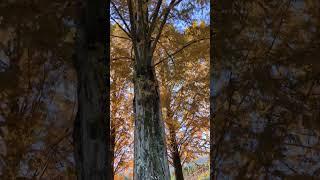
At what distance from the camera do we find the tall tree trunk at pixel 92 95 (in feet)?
5.20

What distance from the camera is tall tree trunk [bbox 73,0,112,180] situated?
1586 mm

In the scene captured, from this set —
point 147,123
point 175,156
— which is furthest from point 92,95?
point 175,156

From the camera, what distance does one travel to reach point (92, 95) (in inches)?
63.8

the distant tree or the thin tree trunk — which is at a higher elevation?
the distant tree

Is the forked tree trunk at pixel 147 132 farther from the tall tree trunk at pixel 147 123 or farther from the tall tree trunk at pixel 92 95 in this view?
the tall tree trunk at pixel 92 95

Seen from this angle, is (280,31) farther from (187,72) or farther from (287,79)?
(187,72)

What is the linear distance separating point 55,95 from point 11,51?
24 centimetres

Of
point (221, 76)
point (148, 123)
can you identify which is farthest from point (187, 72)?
point (221, 76)

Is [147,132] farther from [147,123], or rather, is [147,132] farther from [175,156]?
[175,156]

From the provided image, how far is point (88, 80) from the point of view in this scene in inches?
63.7

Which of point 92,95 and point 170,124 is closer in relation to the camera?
point 92,95

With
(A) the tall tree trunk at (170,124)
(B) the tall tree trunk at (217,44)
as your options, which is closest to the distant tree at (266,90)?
(B) the tall tree trunk at (217,44)

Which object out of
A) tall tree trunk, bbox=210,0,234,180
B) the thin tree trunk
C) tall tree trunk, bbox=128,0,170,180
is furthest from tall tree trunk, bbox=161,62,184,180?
tall tree trunk, bbox=210,0,234,180

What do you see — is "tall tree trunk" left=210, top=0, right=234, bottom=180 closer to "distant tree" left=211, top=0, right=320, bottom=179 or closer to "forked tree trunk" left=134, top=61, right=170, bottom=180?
"distant tree" left=211, top=0, right=320, bottom=179
